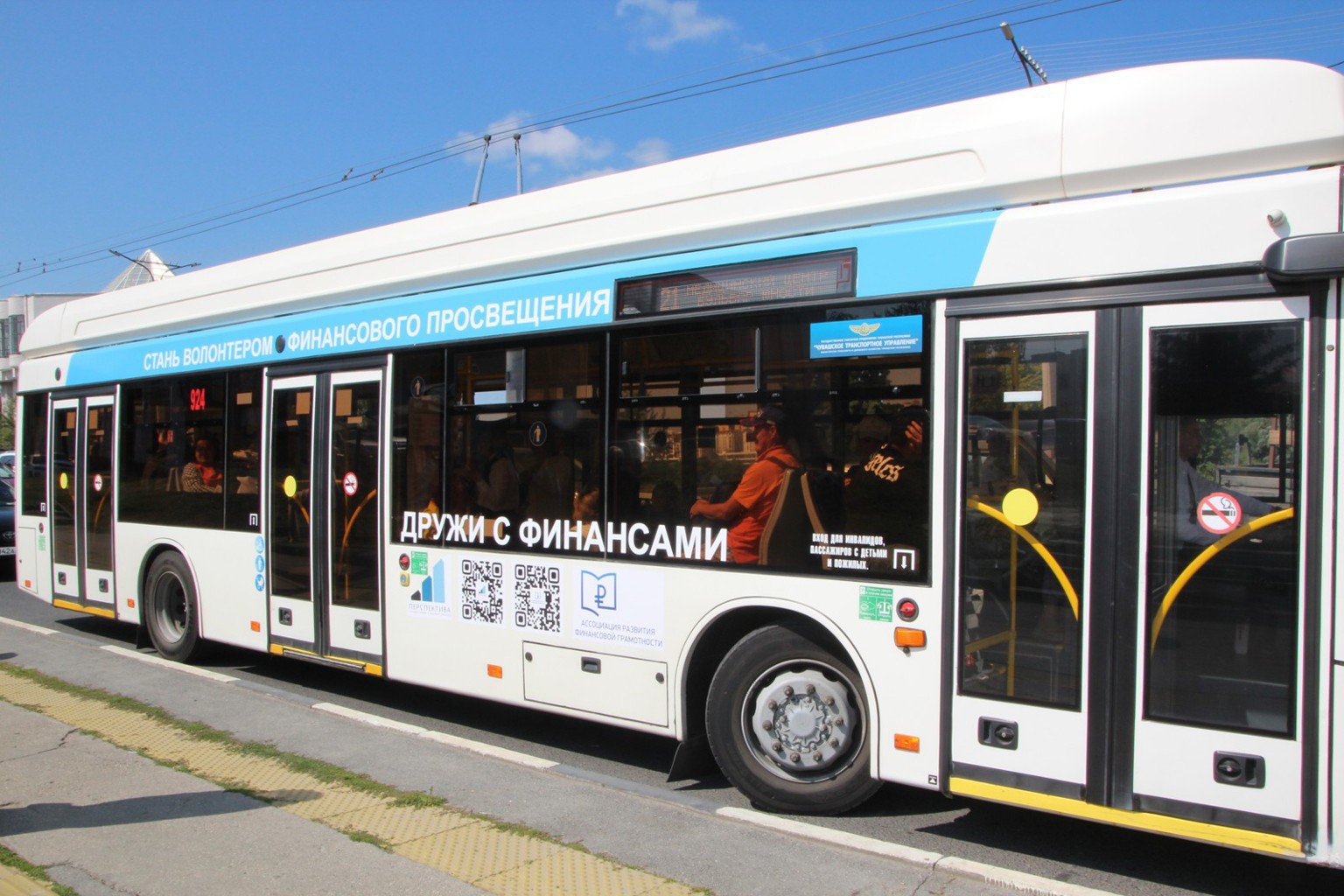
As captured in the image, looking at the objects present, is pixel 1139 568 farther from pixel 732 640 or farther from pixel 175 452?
pixel 175 452

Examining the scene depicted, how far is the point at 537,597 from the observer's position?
6.55m

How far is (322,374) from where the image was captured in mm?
8273

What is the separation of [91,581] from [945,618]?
9322 millimetres

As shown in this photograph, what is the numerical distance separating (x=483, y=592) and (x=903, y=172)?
3.66m

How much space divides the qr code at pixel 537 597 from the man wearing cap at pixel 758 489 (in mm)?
1320

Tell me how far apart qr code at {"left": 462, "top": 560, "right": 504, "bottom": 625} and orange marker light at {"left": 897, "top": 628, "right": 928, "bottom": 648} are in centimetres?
279

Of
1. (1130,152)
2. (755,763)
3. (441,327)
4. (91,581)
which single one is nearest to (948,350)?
(1130,152)

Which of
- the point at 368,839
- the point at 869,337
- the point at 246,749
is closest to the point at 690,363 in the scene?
the point at 869,337

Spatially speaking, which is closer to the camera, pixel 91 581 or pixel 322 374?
pixel 322 374

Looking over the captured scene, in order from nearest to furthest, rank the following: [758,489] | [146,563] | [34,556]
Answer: [758,489] → [146,563] → [34,556]

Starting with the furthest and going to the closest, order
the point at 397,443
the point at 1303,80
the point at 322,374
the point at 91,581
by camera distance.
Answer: the point at 91,581
the point at 322,374
the point at 397,443
the point at 1303,80

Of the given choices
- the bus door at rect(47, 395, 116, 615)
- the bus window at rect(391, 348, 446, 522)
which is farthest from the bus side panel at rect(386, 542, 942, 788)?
the bus door at rect(47, 395, 116, 615)

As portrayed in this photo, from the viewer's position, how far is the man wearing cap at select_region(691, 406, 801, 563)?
5.43 m

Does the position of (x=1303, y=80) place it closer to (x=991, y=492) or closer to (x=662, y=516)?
(x=991, y=492)
